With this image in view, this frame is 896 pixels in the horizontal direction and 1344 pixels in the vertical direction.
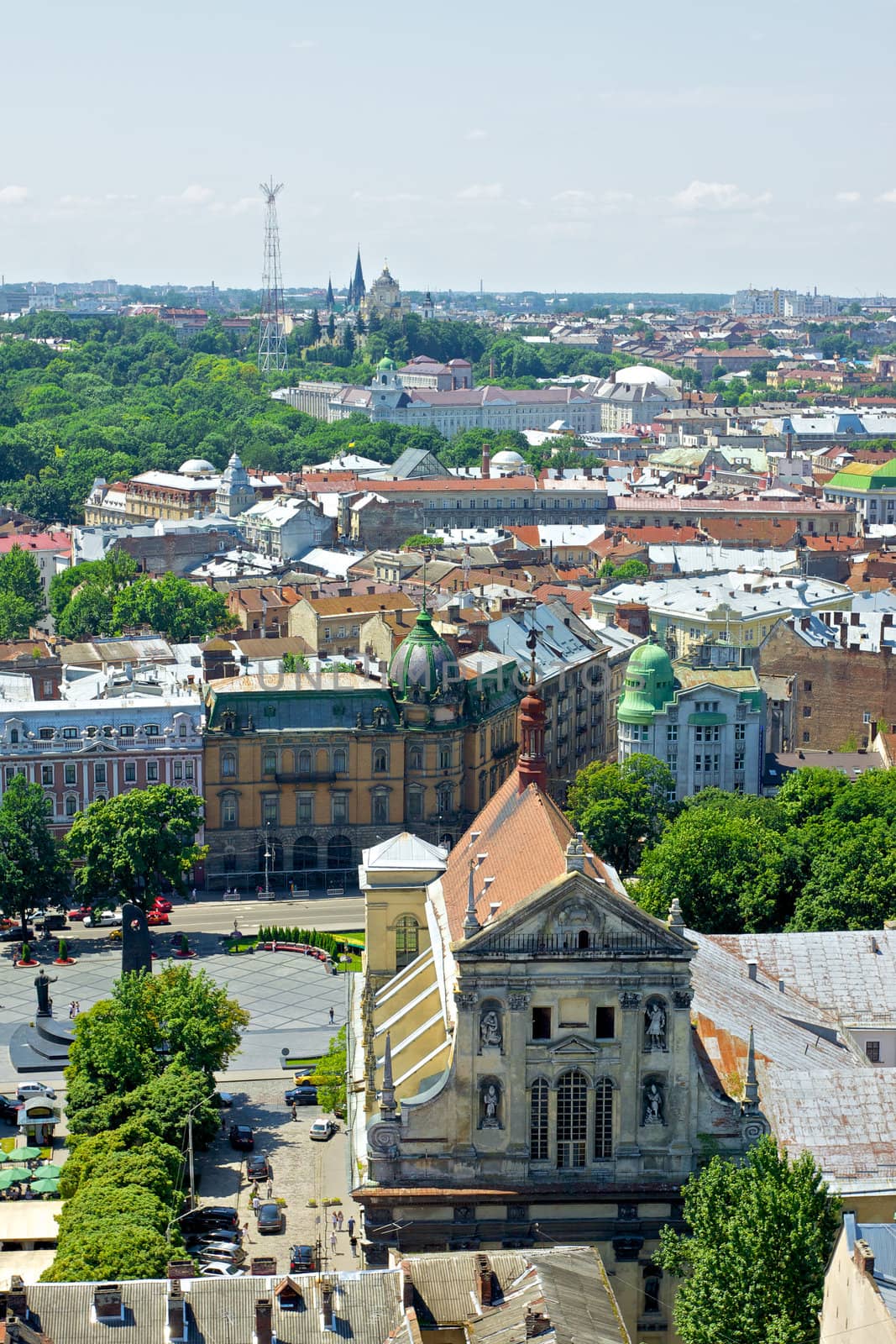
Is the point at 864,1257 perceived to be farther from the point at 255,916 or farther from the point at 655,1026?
the point at 255,916

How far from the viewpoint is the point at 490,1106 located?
5984cm

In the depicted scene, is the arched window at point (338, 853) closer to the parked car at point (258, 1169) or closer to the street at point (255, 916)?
the street at point (255, 916)

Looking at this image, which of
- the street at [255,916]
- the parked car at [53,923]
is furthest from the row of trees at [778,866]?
the parked car at [53,923]

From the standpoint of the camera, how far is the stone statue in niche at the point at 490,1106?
2357 inches

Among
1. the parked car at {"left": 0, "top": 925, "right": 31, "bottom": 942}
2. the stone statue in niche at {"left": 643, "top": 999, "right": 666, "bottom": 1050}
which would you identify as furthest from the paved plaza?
the stone statue in niche at {"left": 643, "top": 999, "right": 666, "bottom": 1050}

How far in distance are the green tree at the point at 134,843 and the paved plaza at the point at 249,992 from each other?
2597 millimetres

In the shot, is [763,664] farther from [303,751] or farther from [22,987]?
[22,987]

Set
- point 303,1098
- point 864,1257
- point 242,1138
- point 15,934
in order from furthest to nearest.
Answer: point 15,934 → point 303,1098 → point 242,1138 → point 864,1257

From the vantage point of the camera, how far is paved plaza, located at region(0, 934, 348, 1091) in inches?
3314

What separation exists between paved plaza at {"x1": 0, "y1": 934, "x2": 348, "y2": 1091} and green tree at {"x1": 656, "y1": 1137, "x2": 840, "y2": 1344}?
3212cm

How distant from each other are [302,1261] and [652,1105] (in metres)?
9.71

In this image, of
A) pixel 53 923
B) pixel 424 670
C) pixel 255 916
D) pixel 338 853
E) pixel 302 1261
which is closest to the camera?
pixel 302 1261

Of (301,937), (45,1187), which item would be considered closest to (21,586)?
(301,937)

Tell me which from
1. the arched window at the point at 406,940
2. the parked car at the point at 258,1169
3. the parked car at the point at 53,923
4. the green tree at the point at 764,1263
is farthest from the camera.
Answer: the parked car at the point at 53,923
